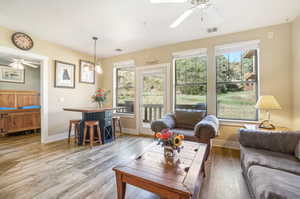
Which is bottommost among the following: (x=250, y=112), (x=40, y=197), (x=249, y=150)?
(x=40, y=197)

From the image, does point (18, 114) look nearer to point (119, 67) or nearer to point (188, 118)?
point (119, 67)

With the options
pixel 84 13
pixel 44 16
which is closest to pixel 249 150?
Answer: pixel 84 13

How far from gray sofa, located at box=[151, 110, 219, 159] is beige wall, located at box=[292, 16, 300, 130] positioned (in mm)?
1400

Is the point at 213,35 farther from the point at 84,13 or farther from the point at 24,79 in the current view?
the point at 24,79

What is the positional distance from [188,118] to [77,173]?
2393mm

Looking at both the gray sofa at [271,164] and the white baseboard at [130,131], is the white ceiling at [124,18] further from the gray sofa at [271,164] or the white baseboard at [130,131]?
the white baseboard at [130,131]

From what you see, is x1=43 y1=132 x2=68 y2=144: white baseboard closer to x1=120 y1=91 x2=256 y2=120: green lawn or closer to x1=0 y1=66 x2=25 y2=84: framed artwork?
x1=0 y1=66 x2=25 y2=84: framed artwork

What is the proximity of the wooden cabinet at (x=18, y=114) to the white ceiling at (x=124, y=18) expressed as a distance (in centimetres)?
238

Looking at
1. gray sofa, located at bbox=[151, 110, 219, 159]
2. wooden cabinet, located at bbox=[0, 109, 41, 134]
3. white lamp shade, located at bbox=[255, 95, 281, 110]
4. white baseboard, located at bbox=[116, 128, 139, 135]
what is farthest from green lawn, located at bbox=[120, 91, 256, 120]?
wooden cabinet, located at bbox=[0, 109, 41, 134]

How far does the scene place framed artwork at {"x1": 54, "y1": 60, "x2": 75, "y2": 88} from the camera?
12.4ft

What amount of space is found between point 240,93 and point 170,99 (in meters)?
1.72

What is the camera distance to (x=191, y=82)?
3.66 m

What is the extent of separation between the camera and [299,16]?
241 centimetres

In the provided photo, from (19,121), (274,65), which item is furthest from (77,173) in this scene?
(274,65)
